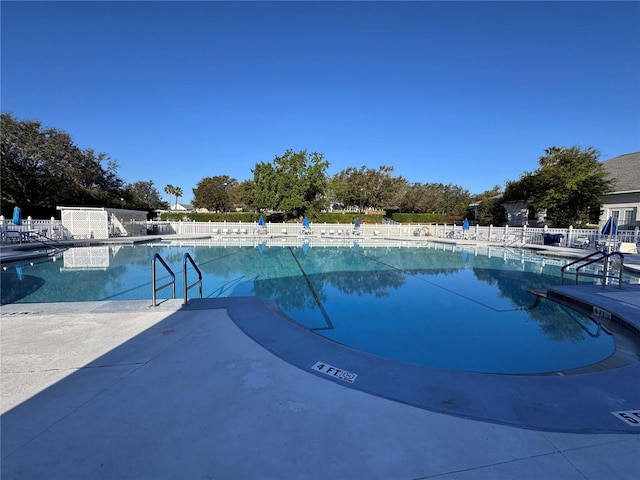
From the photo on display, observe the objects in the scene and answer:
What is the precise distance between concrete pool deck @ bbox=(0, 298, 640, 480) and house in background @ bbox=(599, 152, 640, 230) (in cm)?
2382

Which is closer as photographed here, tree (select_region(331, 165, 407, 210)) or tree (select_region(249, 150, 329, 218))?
tree (select_region(249, 150, 329, 218))

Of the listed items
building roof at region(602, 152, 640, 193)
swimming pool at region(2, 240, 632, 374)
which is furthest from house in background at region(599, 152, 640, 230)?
swimming pool at region(2, 240, 632, 374)

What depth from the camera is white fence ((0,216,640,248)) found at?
1572 cm

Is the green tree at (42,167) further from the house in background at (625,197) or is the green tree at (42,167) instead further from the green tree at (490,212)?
the house in background at (625,197)

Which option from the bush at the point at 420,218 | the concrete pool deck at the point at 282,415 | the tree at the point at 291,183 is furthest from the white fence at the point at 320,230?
the concrete pool deck at the point at 282,415

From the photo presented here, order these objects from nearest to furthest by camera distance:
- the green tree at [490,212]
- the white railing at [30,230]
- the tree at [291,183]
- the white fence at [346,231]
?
the white railing at [30,230] < the white fence at [346,231] < the tree at [291,183] < the green tree at [490,212]

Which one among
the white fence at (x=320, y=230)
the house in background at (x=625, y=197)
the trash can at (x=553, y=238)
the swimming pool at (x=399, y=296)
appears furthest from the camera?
the white fence at (x=320, y=230)

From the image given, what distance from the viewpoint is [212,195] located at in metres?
54.6

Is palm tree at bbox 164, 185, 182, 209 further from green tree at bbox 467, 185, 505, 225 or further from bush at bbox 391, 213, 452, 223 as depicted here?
green tree at bbox 467, 185, 505, 225

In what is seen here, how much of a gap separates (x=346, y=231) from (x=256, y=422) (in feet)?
83.1

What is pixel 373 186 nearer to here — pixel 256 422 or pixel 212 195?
pixel 212 195

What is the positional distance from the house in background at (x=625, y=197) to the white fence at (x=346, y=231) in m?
1.55

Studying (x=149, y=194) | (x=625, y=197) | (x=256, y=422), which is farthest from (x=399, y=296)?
(x=149, y=194)

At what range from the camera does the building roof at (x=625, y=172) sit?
20.0 meters
